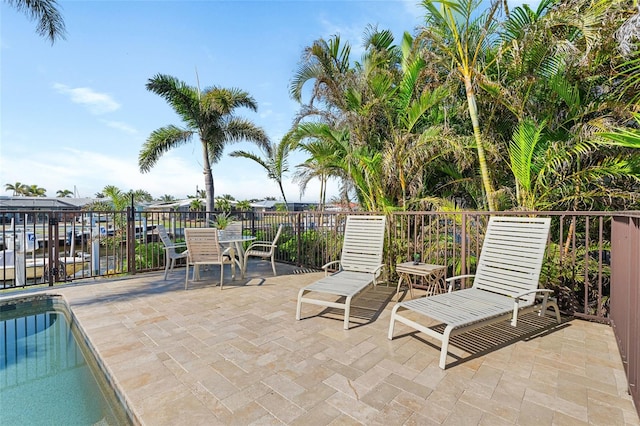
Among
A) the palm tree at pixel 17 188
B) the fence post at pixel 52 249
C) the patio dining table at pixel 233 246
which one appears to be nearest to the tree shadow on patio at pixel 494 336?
the patio dining table at pixel 233 246

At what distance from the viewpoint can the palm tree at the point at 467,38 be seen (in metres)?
4.82

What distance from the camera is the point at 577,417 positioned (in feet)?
5.80

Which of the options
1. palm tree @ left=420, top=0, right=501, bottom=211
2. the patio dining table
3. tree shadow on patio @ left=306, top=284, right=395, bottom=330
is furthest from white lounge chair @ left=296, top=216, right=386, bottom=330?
palm tree @ left=420, top=0, right=501, bottom=211

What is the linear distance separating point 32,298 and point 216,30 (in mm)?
7069

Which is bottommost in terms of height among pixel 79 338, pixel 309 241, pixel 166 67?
pixel 79 338

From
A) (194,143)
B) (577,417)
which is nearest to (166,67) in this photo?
(194,143)

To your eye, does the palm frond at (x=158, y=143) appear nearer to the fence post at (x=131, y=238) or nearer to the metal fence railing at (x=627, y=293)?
the fence post at (x=131, y=238)

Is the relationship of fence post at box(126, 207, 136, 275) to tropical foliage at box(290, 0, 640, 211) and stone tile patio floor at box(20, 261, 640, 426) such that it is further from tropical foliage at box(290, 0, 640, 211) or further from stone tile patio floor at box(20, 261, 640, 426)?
tropical foliage at box(290, 0, 640, 211)

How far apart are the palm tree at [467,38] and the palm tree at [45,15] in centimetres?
873

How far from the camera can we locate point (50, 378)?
8.48 ft

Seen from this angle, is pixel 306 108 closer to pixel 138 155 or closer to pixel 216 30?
pixel 216 30

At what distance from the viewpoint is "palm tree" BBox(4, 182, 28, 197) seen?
2176 inches

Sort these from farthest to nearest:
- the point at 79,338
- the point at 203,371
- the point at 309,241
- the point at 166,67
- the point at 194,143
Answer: the point at 194,143, the point at 166,67, the point at 309,241, the point at 79,338, the point at 203,371

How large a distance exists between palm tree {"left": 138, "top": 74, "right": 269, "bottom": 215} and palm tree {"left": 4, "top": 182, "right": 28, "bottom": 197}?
2671 inches
